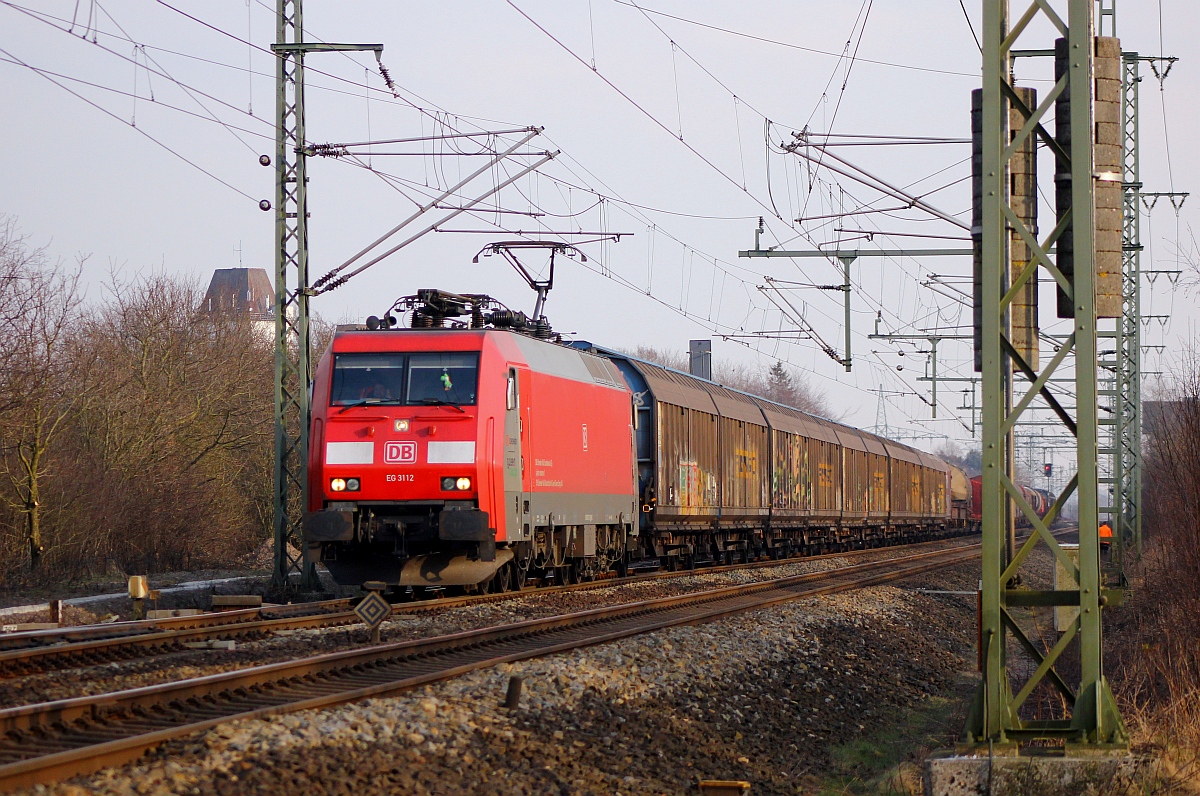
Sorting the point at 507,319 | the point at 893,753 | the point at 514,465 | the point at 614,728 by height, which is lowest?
the point at 893,753

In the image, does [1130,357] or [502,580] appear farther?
[1130,357]

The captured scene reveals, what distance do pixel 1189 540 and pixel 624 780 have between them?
9.03m

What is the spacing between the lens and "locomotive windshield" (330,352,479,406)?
15.2 metres

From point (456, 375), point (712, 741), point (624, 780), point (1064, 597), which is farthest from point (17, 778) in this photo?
point (456, 375)

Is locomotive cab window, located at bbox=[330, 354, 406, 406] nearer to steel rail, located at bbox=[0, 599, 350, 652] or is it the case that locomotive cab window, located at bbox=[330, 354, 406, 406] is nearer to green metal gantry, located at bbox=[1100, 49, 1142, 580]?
steel rail, located at bbox=[0, 599, 350, 652]

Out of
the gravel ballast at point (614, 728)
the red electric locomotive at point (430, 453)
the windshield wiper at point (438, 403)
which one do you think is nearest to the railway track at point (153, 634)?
the red electric locomotive at point (430, 453)

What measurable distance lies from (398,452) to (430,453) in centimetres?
41

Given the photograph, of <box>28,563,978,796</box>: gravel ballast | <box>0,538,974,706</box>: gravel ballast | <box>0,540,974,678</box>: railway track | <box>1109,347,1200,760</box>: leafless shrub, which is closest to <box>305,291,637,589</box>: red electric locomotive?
<box>0,540,974,678</box>: railway track

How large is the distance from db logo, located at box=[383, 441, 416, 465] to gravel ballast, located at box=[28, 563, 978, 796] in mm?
4201

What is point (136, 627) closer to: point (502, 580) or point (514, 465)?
point (514, 465)

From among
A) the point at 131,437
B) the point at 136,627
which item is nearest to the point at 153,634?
the point at 136,627

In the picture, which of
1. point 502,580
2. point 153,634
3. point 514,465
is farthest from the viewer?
point 502,580

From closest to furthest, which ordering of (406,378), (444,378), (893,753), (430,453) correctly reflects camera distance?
(893,753)
(430,453)
(444,378)
(406,378)

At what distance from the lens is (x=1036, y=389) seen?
7.25 meters
